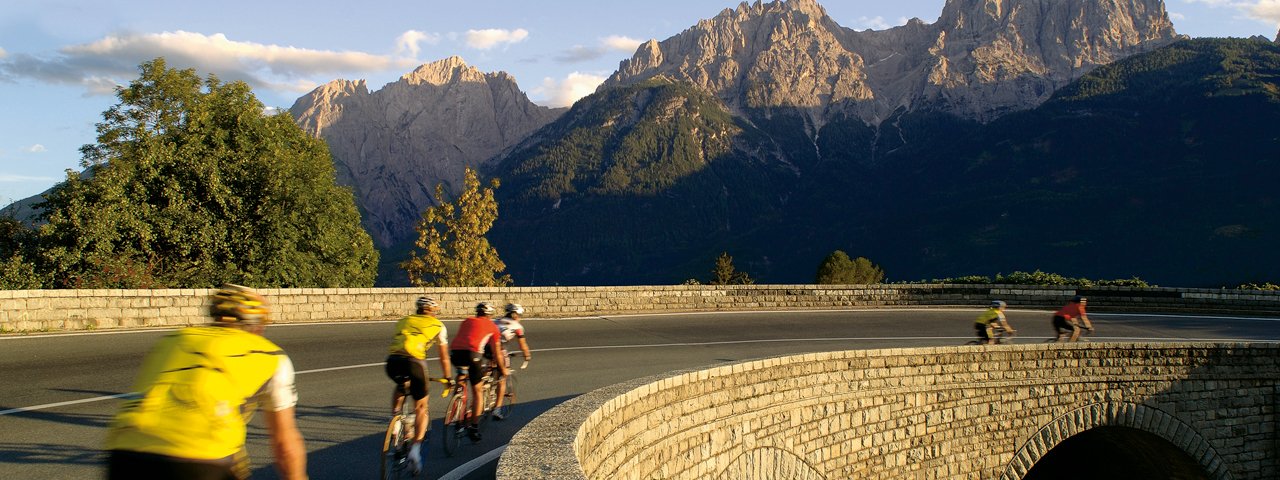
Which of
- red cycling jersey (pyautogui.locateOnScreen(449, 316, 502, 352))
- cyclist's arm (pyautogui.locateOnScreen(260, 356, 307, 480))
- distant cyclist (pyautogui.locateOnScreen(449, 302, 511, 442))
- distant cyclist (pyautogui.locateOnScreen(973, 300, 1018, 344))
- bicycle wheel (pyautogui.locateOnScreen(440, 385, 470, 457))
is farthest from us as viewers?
distant cyclist (pyautogui.locateOnScreen(973, 300, 1018, 344))

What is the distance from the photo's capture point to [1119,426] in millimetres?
20688

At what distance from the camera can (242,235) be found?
32188 mm

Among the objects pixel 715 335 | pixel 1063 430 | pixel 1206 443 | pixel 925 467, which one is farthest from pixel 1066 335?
pixel 715 335

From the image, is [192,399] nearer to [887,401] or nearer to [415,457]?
[415,457]

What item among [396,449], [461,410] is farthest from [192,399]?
[461,410]

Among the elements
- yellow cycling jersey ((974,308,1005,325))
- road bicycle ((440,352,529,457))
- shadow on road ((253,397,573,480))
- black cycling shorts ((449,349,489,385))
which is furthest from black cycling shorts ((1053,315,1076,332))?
black cycling shorts ((449,349,489,385))

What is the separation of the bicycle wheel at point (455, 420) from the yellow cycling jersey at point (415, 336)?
3.68 ft

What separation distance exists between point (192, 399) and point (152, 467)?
311 mm

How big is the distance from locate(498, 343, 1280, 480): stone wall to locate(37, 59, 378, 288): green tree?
20807 mm

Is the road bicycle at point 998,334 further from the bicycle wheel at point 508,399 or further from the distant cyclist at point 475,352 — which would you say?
the distant cyclist at point 475,352

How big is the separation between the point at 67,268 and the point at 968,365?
87.0 ft

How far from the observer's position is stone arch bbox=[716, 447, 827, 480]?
42.1 feet

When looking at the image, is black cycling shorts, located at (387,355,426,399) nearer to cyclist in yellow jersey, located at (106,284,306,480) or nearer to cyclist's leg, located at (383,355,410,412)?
cyclist's leg, located at (383,355,410,412)

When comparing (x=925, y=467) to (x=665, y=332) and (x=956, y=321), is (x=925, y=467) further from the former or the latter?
(x=956, y=321)
